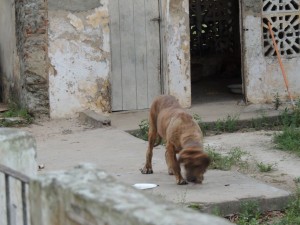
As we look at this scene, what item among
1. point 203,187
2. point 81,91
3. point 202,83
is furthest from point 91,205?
point 202,83

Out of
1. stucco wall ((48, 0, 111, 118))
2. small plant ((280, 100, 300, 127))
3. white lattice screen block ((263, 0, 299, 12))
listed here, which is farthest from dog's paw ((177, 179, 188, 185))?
white lattice screen block ((263, 0, 299, 12))

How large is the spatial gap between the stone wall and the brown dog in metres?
3.64

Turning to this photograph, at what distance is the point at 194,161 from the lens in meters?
6.58

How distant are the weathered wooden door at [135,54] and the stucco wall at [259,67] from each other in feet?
4.72

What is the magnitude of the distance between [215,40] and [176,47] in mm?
4740

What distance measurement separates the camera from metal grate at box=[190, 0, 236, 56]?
1622 cm

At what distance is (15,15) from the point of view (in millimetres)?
11836

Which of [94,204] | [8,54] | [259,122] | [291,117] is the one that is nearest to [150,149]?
[259,122]

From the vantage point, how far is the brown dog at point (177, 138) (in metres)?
6.62

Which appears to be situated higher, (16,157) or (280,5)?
(280,5)

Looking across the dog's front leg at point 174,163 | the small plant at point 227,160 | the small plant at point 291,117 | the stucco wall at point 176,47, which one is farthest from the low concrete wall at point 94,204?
the stucco wall at point 176,47

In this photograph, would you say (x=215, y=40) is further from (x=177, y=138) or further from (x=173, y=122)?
(x=177, y=138)

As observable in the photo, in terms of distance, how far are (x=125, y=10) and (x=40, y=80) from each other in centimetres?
180

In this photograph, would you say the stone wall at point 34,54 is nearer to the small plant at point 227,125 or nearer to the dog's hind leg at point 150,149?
the small plant at point 227,125
